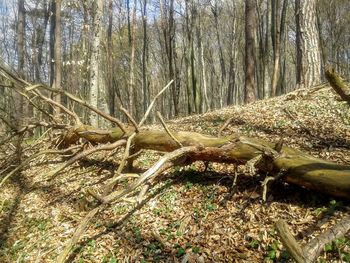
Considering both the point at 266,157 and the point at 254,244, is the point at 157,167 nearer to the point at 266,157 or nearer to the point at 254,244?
the point at 266,157

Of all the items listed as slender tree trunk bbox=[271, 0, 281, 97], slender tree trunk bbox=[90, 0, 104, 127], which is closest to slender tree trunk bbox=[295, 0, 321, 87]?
slender tree trunk bbox=[90, 0, 104, 127]

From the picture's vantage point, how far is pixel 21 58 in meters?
15.9

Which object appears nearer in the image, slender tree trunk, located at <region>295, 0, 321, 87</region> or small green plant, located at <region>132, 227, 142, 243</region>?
small green plant, located at <region>132, 227, 142, 243</region>

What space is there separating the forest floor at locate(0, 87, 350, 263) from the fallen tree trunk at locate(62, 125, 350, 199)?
24 centimetres

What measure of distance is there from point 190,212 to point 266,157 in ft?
3.76

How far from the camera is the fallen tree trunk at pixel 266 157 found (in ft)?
11.9

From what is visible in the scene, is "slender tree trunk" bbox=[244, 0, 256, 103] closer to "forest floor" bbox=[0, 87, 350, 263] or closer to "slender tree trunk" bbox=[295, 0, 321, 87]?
"slender tree trunk" bbox=[295, 0, 321, 87]

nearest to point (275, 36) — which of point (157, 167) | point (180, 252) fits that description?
point (157, 167)

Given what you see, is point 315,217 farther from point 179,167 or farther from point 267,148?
point 179,167

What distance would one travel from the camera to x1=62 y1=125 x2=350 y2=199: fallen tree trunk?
3.61m

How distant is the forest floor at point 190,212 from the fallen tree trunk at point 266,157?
238 millimetres

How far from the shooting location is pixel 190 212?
432 cm

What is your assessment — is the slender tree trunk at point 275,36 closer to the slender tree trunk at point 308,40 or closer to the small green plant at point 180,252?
the slender tree trunk at point 308,40

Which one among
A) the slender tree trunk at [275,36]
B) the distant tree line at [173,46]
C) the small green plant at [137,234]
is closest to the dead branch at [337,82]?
the distant tree line at [173,46]
